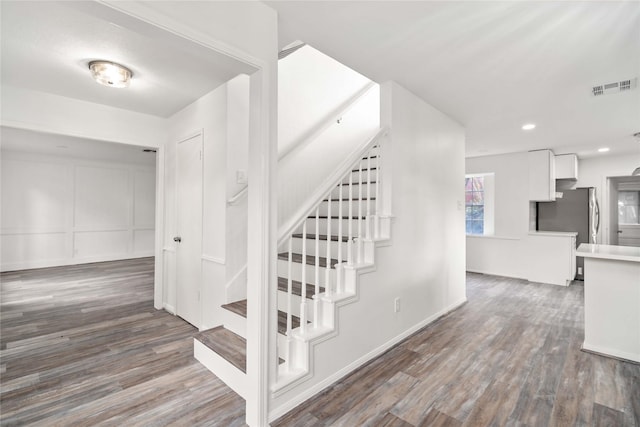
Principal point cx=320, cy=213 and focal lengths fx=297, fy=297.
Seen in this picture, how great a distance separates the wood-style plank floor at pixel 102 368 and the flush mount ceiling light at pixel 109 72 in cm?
231

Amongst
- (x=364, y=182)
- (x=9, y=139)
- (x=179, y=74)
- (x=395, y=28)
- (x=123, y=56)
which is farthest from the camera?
(x=9, y=139)

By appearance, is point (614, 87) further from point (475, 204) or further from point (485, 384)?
point (475, 204)

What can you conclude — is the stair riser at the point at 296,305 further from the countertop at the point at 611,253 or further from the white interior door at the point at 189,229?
the countertop at the point at 611,253

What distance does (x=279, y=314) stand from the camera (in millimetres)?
2344

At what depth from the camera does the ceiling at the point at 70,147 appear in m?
4.80

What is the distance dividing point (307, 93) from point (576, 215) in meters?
5.48

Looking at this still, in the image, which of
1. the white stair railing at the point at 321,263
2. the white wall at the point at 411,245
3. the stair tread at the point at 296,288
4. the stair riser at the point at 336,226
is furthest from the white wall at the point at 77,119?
the white wall at the point at 411,245

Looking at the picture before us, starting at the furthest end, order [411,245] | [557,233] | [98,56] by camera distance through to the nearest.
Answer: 1. [557,233]
2. [411,245]
3. [98,56]

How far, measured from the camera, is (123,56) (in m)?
2.26

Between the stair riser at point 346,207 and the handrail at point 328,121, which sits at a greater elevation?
the handrail at point 328,121

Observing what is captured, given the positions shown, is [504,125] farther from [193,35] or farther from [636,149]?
[193,35]

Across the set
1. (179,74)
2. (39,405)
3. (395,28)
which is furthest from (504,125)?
(39,405)

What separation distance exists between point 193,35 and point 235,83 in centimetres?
139

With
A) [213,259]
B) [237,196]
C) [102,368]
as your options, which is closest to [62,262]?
[102,368]
